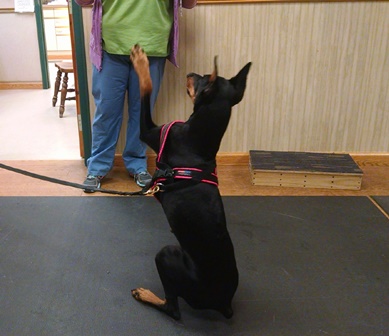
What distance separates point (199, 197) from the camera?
4.80 feet

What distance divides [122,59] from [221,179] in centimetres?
105

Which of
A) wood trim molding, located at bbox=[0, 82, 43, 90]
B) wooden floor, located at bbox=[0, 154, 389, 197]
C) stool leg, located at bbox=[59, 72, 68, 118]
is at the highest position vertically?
stool leg, located at bbox=[59, 72, 68, 118]

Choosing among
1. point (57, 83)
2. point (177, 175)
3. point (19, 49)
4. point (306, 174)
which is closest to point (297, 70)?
point (306, 174)

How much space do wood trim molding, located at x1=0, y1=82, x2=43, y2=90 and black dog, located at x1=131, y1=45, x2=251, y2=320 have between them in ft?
16.6

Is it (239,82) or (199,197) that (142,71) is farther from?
(199,197)

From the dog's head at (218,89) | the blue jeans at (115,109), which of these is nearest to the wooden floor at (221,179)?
the blue jeans at (115,109)

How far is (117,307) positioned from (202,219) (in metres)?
0.56

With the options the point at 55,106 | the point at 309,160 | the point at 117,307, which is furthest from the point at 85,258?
the point at 55,106

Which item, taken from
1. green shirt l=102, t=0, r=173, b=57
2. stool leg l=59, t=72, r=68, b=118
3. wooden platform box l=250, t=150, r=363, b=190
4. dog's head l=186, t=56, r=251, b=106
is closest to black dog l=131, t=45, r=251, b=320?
dog's head l=186, t=56, r=251, b=106

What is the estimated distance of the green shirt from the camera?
2.48 meters

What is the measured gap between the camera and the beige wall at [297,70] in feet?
9.70

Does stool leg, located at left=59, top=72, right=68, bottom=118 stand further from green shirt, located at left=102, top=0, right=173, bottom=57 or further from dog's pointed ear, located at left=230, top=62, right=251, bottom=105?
dog's pointed ear, located at left=230, top=62, right=251, bottom=105

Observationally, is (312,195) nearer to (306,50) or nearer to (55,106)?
(306,50)

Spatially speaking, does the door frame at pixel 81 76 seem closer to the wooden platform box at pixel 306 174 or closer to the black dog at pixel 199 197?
the wooden platform box at pixel 306 174
